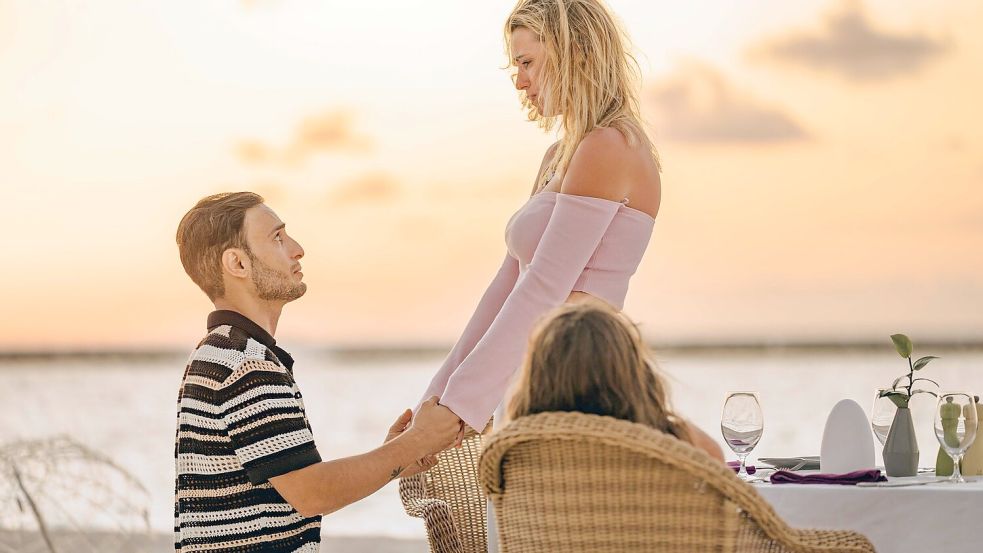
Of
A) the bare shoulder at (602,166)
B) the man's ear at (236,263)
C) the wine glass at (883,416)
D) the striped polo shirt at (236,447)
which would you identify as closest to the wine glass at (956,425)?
the wine glass at (883,416)

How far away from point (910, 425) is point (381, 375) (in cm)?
1650

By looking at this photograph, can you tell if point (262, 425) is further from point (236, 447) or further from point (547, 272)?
point (547, 272)

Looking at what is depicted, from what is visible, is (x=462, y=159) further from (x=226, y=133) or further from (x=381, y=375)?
(x=381, y=375)

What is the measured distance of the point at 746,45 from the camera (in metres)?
15.7

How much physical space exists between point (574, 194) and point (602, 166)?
0.09 metres

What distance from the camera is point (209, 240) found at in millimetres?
2416

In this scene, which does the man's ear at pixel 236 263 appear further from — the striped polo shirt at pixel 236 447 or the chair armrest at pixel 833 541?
the chair armrest at pixel 833 541

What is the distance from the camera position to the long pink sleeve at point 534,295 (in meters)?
2.59

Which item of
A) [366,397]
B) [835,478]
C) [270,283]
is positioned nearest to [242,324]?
[270,283]

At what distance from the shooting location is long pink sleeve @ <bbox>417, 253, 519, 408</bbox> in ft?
9.29

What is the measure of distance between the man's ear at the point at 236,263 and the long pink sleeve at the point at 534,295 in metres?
0.53

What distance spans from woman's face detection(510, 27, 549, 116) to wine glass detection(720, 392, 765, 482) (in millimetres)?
795

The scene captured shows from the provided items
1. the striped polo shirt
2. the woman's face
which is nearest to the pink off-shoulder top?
the woman's face

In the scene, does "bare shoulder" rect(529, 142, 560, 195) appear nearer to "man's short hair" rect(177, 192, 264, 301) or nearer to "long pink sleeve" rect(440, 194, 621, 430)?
"long pink sleeve" rect(440, 194, 621, 430)
